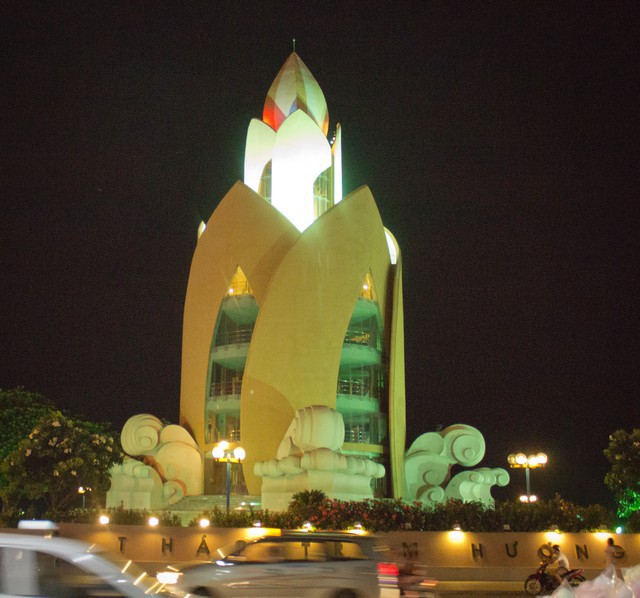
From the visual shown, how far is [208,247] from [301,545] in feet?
98.6

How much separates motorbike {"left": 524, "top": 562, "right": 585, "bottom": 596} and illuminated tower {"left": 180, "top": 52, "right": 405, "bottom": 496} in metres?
20.6

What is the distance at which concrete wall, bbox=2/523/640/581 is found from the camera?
2338cm

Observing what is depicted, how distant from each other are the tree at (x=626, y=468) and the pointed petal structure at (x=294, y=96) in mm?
21642

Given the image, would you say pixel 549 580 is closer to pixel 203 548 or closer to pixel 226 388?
pixel 203 548

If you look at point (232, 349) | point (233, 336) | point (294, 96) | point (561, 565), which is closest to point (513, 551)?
point (561, 565)

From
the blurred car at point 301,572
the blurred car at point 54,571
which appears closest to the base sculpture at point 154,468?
the blurred car at point 301,572

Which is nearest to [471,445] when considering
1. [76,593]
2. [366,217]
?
[366,217]

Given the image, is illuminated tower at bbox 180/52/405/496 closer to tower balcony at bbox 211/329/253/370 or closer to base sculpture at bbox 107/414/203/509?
tower balcony at bbox 211/329/253/370

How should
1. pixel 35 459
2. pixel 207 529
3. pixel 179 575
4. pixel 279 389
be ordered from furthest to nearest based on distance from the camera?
pixel 279 389
pixel 35 459
pixel 207 529
pixel 179 575

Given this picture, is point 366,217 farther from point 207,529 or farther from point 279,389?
point 207,529

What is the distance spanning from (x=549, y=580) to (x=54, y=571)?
40.6 feet

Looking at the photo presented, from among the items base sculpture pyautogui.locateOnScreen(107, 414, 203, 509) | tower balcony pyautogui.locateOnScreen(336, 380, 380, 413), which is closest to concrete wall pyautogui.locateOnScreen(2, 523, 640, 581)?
base sculpture pyautogui.locateOnScreen(107, 414, 203, 509)

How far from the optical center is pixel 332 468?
3002cm

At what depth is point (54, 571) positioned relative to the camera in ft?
22.0
